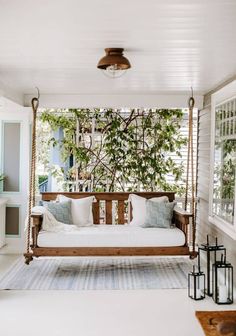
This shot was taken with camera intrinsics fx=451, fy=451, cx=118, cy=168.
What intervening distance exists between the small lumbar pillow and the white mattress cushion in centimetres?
49

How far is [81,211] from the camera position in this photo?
6.16 metres

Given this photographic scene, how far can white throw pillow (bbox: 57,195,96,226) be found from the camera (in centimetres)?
613

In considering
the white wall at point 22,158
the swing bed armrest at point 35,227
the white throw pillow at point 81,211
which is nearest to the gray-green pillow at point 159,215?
the white throw pillow at point 81,211

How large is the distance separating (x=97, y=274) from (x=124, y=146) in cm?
262

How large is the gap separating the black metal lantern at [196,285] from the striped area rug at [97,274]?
1.44 feet

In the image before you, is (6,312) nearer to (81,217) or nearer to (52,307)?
(52,307)

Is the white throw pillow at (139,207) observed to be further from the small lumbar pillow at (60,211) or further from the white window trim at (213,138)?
the small lumbar pillow at (60,211)

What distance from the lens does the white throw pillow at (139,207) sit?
6.14m

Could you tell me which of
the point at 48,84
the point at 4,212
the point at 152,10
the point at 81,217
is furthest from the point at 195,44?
the point at 4,212

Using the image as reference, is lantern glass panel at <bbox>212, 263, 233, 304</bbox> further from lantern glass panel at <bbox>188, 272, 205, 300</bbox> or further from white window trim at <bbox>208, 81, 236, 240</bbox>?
white window trim at <bbox>208, 81, 236, 240</bbox>

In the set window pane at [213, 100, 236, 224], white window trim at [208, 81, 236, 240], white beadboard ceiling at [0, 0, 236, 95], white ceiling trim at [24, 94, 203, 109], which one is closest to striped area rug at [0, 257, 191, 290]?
white window trim at [208, 81, 236, 240]

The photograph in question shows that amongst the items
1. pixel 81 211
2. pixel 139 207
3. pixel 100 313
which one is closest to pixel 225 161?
pixel 139 207

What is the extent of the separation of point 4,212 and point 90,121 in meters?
2.19

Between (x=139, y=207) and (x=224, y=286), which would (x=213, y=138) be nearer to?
(x=139, y=207)
